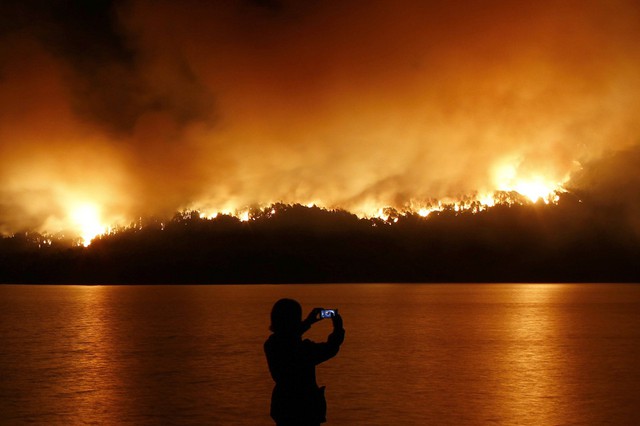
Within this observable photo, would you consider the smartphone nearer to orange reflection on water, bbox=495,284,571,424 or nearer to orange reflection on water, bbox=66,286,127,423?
orange reflection on water, bbox=495,284,571,424

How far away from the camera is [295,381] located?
7934 millimetres

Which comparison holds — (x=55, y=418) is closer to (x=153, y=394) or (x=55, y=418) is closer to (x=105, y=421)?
(x=105, y=421)

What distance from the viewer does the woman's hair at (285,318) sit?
7.93 metres

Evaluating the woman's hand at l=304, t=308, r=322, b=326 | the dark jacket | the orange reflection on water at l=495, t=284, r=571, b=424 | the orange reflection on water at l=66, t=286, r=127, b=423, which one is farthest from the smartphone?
the orange reflection on water at l=66, t=286, r=127, b=423

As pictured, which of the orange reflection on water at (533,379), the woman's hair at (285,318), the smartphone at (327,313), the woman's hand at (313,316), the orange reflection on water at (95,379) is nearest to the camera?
the smartphone at (327,313)

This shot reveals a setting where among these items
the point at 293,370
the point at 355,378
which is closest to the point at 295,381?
the point at 293,370

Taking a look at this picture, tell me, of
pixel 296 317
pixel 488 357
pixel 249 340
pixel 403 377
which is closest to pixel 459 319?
pixel 249 340

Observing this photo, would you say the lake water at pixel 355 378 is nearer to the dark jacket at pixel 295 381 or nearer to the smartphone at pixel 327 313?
the dark jacket at pixel 295 381

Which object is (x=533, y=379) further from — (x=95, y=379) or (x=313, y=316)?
(x=313, y=316)

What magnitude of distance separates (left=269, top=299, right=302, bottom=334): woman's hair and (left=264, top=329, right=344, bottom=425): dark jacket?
0.07 m

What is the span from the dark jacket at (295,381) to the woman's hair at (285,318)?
0.23 ft

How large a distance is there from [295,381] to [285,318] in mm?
637

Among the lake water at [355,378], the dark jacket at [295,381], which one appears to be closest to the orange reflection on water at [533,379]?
the lake water at [355,378]

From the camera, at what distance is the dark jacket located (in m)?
7.88
